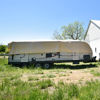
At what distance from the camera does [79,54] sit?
12.8 m

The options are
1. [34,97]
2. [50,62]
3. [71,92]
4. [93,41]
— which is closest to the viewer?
[34,97]

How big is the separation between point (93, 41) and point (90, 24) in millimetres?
4159

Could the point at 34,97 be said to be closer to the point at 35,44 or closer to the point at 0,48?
the point at 35,44

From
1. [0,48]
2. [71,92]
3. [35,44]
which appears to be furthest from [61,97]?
[0,48]

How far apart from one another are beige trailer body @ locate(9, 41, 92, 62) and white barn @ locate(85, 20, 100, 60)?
9959 mm

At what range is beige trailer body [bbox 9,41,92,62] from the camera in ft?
40.8

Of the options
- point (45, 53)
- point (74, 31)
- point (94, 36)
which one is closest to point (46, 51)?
point (45, 53)

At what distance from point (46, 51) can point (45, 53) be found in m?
0.25

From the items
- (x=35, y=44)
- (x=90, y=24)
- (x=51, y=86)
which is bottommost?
(x=51, y=86)

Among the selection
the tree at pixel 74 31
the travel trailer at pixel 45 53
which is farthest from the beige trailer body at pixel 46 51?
the tree at pixel 74 31

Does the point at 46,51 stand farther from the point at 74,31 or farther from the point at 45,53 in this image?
the point at 74,31

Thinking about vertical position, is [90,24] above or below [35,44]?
above

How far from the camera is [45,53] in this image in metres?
12.5

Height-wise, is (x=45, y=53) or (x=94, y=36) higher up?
(x=94, y=36)
